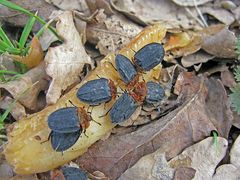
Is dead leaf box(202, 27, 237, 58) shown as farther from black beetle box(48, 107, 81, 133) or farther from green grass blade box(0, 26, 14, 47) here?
green grass blade box(0, 26, 14, 47)

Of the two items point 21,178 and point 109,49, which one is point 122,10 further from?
point 21,178

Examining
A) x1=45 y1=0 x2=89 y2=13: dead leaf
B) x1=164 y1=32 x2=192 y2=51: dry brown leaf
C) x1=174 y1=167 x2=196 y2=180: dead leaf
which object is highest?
x1=45 y1=0 x2=89 y2=13: dead leaf

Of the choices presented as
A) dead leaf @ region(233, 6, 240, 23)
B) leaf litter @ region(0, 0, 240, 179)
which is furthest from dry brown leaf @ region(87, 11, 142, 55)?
dead leaf @ region(233, 6, 240, 23)

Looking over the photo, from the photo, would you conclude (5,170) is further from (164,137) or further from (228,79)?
(228,79)

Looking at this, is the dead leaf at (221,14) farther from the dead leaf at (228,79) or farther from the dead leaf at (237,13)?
the dead leaf at (228,79)

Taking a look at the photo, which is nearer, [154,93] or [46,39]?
[154,93]

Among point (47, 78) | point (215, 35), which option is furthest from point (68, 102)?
point (215, 35)

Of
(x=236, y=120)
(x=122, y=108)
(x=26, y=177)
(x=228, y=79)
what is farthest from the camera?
(x=228, y=79)

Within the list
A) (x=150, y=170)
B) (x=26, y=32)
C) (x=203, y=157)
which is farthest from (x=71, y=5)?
(x=203, y=157)
